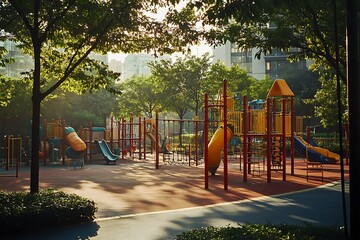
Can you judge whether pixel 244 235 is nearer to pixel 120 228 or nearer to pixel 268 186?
pixel 120 228

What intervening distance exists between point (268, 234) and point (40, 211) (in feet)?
15.1

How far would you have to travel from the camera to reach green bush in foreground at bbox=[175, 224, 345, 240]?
6137mm

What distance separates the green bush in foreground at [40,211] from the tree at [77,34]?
3.76ft

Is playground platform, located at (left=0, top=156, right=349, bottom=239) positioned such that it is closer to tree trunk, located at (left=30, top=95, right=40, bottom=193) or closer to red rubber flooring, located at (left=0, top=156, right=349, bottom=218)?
red rubber flooring, located at (left=0, top=156, right=349, bottom=218)

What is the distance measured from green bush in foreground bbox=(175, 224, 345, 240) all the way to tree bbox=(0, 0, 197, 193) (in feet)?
17.6

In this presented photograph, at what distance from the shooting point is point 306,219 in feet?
30.7

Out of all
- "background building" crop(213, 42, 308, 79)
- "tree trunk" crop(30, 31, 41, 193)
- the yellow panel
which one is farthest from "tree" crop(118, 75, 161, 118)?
"tree trunk" crop(30, 31, 41, 193)

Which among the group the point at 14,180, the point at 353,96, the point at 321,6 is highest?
the point at 321,6

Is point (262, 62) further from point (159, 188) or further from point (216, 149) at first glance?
point (159, 188)

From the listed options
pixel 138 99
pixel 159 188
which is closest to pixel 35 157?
pixel 159 188

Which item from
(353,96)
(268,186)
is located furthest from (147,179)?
(353,96)

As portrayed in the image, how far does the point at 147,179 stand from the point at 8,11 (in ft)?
31.5

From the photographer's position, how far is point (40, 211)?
8133 millimetres

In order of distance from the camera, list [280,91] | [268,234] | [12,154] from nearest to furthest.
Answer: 1. [268,234]
2. [280,91]
3. [12,154]
